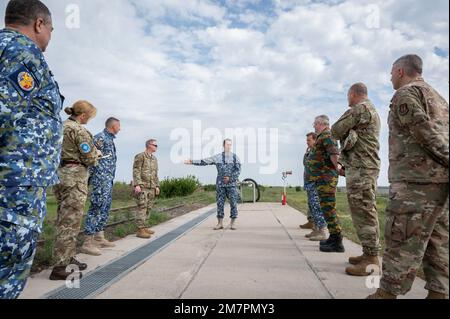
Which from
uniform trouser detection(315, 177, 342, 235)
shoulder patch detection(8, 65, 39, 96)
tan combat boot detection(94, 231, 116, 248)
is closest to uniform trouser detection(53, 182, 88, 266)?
tan combat boot detection(94, 231, 116, 248)

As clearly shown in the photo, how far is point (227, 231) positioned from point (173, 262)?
10.7ft

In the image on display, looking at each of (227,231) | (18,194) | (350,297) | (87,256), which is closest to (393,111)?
(350,297)

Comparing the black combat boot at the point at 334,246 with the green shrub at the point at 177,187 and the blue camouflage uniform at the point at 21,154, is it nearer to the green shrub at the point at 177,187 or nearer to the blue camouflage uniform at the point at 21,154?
the blue camouflage uniform at the point at 21,154

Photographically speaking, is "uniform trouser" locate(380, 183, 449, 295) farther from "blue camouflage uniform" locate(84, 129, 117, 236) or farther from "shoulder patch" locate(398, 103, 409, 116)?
"blue camouflage uniform" locate(84, 129, 117, 236)

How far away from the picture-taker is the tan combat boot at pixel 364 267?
4102mm

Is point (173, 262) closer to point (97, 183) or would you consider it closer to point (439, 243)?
point (97, 183)

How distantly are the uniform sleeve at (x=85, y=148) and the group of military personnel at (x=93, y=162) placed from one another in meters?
0.01

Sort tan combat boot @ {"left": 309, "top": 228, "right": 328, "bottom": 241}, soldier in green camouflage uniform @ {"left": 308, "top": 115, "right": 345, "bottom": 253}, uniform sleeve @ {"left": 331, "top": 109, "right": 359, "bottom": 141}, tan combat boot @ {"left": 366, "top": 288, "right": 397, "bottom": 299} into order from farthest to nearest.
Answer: tan combat boot @ {"left": 309, "top": 228, "right": 328, "bottom": 241} < soldier in green camouflage uniform @ {"left": 308, "top": 115, "right": 345, "bottom": 253} < uniform sleeve @ {"left": 331, "top": 109, "right": 359, "bottom": 141} < tan combat boot @ {"left": 366, "top": 288, "right": 397, "bottom": 299}

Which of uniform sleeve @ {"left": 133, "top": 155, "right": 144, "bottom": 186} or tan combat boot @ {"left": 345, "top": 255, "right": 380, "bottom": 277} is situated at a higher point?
uniform sleeve @ {"left": 133, "top": 155, "right": 144, "bottom": 186}

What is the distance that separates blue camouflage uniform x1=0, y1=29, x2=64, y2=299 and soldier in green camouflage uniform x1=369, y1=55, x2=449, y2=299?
2.48 m

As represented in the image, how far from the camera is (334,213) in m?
5.45

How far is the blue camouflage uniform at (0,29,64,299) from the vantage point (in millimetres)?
→ 2172

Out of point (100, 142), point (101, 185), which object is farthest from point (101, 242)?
point (100, 142)
